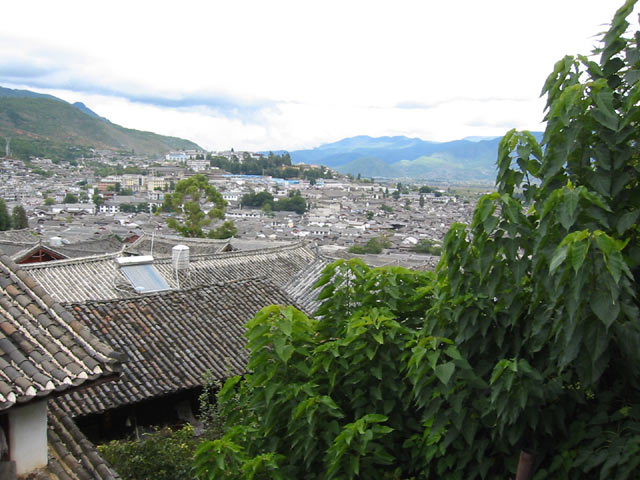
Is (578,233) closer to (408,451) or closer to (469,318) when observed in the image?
(469,318)

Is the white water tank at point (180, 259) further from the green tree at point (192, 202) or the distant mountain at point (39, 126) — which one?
the distant mountain at point (39, 126)

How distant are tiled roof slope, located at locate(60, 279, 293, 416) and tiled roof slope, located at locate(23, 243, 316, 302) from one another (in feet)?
14.7

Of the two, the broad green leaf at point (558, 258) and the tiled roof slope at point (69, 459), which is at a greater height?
the broad green leaf at point (558, 258)

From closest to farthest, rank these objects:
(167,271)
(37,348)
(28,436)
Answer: (28,436), (37,348), (167,271)

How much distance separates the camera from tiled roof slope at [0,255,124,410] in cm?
436

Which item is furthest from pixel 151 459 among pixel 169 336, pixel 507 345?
pixel 507 345

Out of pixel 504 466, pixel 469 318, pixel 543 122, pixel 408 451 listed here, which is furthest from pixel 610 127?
pixel 408 451

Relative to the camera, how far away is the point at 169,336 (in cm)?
1183

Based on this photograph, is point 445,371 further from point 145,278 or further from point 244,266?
point 244,266

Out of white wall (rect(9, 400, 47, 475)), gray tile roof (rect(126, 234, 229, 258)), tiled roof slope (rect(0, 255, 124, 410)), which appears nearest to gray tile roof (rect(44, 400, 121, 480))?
white wall (rect(9, 400, 47, 475))

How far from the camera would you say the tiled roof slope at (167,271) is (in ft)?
58.5

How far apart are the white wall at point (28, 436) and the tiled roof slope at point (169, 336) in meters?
5.17

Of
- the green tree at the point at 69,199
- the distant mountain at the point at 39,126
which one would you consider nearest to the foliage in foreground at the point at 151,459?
the green tree at the point at 69,199

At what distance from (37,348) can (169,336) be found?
723cm
